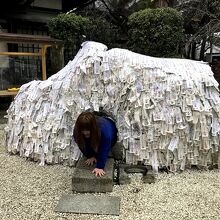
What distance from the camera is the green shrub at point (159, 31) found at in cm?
923

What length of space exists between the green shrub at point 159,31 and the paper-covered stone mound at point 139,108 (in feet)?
16.3

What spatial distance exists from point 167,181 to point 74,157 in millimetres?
1265

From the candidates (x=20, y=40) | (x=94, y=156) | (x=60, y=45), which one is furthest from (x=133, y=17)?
(x=94, y=156)

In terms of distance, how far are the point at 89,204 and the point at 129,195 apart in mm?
494

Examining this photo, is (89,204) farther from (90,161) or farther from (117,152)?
(117,152)

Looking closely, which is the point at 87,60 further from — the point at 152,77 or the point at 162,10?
the point at 162,10

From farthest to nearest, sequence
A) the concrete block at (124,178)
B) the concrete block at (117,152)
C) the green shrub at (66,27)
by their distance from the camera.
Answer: the green shrub at (66,27), the concrete block at (117,152), the concrete block at (124,178)

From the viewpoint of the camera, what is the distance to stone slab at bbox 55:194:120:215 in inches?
125

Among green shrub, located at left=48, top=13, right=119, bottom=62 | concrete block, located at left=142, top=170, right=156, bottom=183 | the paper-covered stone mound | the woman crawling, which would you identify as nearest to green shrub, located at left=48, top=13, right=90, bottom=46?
green shrub, located at left=48, top=13, right=119, bottom=62

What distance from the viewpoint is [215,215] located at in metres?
3.11

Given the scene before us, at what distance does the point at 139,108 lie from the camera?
4.18 meters

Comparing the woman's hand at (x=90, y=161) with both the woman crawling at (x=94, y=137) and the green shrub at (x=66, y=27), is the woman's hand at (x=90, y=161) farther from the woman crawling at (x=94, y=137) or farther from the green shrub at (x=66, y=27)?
the green shrub at (x=66, y=27)

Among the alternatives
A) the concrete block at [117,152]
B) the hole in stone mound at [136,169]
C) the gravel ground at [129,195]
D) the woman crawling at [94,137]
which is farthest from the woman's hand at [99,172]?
the concrete block at [117,152]

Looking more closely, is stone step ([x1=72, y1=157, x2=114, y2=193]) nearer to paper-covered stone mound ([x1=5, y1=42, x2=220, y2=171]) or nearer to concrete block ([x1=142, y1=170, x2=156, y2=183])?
concrete block ([x1=142, y1=170, x2=156, y2=183])
